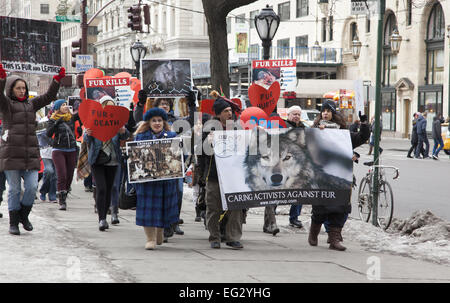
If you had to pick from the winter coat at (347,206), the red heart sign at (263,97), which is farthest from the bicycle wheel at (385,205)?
the red heart sign at (263,97)

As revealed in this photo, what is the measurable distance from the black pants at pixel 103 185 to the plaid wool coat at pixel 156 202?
1.75 meters

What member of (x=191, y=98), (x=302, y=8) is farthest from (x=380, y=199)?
(x=302, y=8)

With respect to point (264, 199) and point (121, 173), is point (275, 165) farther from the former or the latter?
point (121, 173)

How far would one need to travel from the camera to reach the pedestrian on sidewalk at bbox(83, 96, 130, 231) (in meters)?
10.5

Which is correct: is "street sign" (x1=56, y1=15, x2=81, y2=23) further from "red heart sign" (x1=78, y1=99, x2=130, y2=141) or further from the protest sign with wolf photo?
the protest sign with wolf photo

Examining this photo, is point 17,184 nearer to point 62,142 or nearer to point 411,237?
point 62,142

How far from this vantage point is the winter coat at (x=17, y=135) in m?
9.18

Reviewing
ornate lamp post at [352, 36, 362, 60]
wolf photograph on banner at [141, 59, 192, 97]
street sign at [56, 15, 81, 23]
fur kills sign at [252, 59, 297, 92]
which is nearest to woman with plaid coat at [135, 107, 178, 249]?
wolf photograph on banner at [141, 59, 192, 97]

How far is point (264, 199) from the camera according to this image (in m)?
9.06

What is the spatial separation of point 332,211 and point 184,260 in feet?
7.16

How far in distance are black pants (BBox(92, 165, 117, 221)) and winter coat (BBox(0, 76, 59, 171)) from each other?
134cm

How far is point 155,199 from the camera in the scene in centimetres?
884

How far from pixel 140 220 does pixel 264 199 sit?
4.84ft

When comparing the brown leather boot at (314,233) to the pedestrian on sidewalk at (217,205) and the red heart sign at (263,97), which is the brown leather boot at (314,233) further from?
the red heart sign at (263,97)
